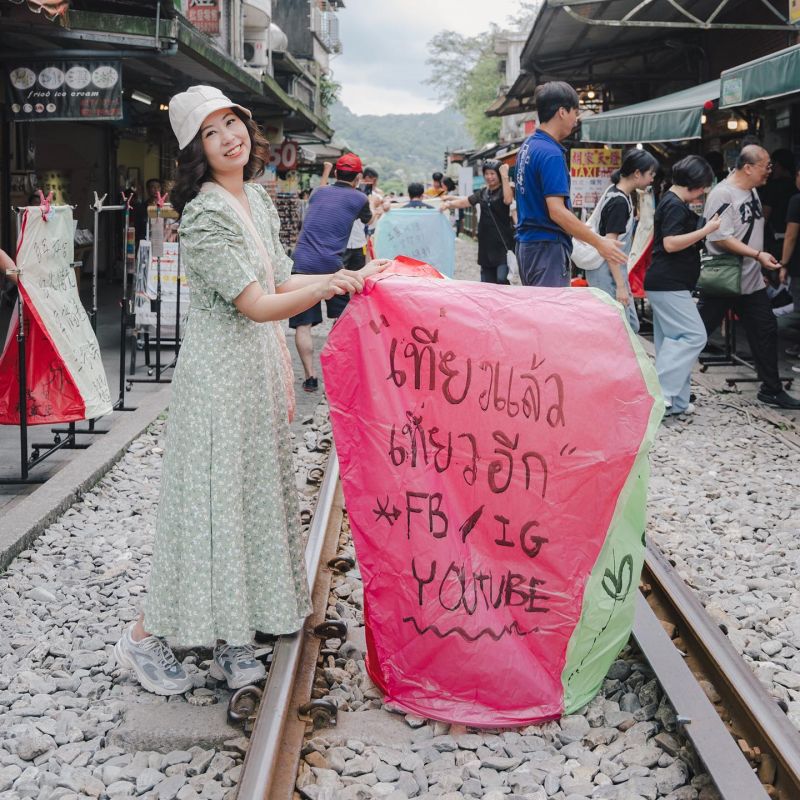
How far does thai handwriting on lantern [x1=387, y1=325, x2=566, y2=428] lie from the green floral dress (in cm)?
50

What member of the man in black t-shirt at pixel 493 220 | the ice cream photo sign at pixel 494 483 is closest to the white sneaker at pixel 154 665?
the ice cream photo sign at pixel 494 483

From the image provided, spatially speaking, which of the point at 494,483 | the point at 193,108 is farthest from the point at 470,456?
the point at 193,108

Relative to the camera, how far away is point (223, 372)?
129 inches

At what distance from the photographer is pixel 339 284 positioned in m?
3.15

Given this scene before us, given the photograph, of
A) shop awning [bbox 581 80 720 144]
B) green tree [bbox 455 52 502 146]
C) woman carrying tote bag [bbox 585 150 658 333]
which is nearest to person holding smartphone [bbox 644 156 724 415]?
woman carrying tote bag [bbox 585 150 658 333]

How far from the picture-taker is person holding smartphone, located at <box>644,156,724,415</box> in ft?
24.8

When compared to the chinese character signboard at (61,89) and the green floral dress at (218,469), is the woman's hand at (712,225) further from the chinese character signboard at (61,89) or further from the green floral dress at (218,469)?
the chinese character signboard at (61,89)

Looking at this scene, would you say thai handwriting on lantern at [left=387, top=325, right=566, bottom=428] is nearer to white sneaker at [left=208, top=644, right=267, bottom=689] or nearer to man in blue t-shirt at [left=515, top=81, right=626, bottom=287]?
white sneaker at [left=208, top=644, right=267, bottom=689]

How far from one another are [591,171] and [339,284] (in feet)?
40.6

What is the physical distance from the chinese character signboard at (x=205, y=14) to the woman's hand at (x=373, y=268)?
19515mm

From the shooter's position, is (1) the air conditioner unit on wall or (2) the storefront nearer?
(2) the storefront

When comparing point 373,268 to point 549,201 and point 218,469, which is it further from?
point 549,201

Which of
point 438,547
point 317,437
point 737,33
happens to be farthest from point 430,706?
→ point 737,33

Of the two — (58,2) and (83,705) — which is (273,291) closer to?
(83,705)
